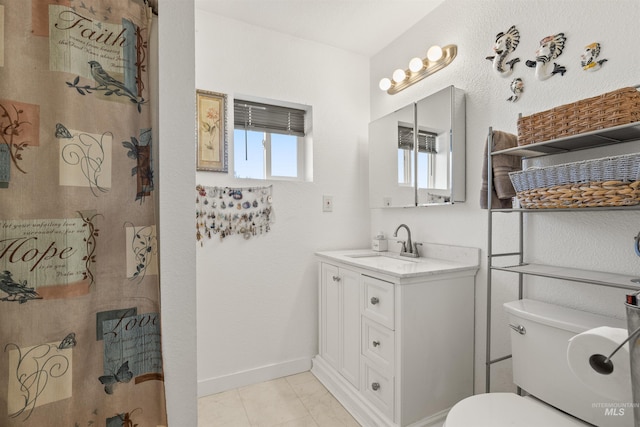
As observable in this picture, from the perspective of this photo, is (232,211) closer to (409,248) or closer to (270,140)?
(270,140)

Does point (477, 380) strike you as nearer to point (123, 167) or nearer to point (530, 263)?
point (530, 263)

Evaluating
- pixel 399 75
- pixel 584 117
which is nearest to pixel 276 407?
pixel 584 117

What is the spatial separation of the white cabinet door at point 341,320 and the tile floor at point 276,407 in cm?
20

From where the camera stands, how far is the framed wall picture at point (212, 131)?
1959 millimetres

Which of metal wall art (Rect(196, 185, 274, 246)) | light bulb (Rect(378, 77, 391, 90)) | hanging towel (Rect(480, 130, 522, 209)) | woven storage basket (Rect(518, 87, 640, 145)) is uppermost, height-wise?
light bulb (Rect(378, 77, 391, 90))

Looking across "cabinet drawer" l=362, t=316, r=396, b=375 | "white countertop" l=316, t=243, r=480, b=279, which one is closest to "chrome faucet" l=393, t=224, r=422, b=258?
"white countertop" l=316, t=243, r=480, b=279

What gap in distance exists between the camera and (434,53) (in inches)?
73.7

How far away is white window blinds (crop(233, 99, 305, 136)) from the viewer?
7.14ft

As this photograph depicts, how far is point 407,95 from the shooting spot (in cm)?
216

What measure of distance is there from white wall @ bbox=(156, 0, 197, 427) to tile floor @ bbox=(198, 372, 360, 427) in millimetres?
1174

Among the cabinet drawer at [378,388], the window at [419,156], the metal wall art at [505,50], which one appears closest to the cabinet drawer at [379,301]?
the cabinet drawer at [378,388]

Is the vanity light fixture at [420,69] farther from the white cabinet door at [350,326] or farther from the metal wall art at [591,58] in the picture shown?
the white cabinet door at [350,326]

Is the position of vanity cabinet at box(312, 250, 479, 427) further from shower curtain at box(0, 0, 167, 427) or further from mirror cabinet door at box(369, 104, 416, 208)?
shower curtain at box(0, 0, 167, 427)

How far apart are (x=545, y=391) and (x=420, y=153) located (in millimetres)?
1369
